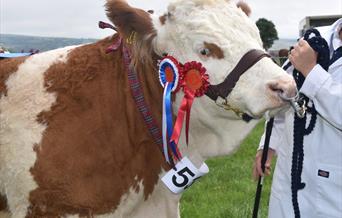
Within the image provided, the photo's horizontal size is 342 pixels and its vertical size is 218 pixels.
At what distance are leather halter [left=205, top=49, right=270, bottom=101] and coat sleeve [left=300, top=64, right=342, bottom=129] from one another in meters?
0.26

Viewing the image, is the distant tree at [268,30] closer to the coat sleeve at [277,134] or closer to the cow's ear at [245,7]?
the coat sleeve at [277,134]

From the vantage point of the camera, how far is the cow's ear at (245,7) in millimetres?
3156

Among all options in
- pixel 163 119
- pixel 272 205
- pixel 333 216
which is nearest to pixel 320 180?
pixel 333 216

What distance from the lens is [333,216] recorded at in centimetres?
287

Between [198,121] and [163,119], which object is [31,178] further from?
[198,121]

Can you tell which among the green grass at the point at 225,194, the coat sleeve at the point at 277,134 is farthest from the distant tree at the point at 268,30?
the coat sleeve at the point at 277,134

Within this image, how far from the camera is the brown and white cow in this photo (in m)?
2.79

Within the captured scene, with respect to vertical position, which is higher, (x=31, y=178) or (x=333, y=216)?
(x=31, y=178)

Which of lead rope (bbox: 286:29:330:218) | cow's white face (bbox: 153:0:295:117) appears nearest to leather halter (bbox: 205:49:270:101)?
cow's white face (bbox: 153:0:295:117)

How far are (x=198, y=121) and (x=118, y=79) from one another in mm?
502

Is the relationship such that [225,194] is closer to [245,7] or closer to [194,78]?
[245,7]

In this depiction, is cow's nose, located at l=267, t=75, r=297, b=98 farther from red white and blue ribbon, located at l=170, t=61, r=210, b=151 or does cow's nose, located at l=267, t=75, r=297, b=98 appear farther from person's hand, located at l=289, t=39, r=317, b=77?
red white and blue ribbon, located at l=170, t=61, r=210, b=151

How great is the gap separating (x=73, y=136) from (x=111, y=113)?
248 mm

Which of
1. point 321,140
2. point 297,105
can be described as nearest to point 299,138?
point 321,140
